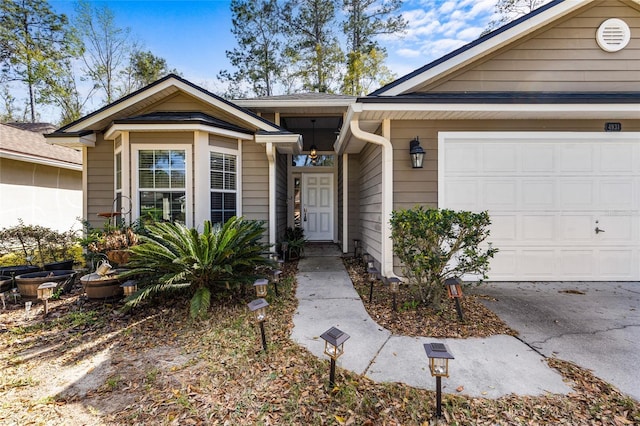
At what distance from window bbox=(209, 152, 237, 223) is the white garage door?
366 centimetres

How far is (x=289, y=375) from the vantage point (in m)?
2.06

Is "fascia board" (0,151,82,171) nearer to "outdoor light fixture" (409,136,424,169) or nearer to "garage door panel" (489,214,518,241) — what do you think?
"outdoor light fixture" (409,136,424,169)

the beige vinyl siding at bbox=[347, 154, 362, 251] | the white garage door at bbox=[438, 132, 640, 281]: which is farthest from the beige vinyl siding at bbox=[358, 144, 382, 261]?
the white garage door at bbox=[438, 132, 640, 281]

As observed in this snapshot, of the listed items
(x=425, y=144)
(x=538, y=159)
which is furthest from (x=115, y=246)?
(x=538, y=159)

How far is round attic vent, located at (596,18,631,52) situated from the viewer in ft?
13.5

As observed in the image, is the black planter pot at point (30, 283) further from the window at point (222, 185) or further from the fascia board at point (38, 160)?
the fascia board at point (38, 160)

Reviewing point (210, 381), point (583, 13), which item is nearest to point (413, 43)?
point (583, 13)

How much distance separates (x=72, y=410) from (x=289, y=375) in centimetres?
139

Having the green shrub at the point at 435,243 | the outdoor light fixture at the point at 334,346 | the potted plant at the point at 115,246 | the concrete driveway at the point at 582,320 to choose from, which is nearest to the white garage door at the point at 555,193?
the concrete driveway at the point at 582,320

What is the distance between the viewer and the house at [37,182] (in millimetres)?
6480

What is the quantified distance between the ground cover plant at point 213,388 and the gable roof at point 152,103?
369cm

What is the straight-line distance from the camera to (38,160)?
269 inches

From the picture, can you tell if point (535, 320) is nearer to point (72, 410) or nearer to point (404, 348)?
point (404, 348)

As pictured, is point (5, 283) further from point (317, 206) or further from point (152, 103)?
point (317, 206)
